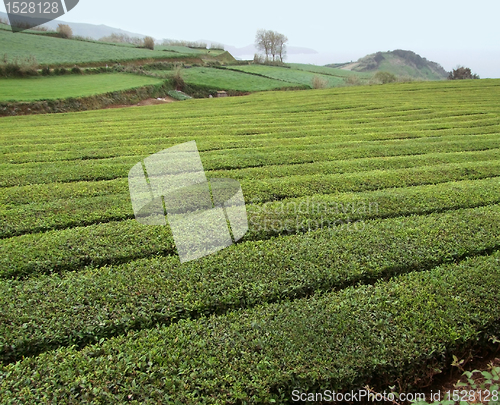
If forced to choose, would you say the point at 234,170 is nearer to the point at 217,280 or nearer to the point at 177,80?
the point at 217,280

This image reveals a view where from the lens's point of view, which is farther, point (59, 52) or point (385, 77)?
point (385, 77)

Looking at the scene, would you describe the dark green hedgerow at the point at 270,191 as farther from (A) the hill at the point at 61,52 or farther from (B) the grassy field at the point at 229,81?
(A) the hill at the point at 61,52

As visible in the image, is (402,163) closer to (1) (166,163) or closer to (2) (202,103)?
(1) (166,163)

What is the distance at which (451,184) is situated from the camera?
6.20 meters

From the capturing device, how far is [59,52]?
33969 millimetres

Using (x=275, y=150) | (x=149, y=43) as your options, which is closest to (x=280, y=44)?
(x=149, y=43)

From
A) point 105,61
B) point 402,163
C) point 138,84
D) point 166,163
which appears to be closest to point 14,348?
point 166,163

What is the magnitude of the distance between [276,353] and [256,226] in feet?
7.56

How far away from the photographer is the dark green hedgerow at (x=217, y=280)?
3033 mm

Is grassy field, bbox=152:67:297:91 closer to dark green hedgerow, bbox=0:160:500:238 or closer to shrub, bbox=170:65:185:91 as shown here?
shrub, bbox=170:65:185:91

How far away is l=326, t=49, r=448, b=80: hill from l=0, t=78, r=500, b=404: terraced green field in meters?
89.9
